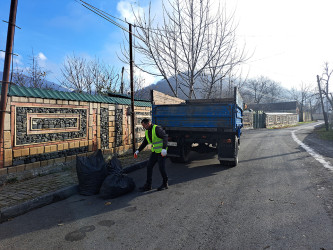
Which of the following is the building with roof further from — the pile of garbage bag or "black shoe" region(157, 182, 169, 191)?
"black shoe" region(157, 182, 169, 191)

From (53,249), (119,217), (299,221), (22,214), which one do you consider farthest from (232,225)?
(22,214)

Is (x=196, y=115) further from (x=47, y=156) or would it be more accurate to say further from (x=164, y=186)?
(x=47, y=156)

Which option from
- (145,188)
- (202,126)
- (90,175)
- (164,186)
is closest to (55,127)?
(90,175)

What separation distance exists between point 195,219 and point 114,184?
1747mm

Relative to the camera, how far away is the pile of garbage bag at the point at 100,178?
4152mm

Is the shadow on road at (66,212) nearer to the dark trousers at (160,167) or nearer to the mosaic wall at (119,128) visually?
the dark trousers at (160,167)

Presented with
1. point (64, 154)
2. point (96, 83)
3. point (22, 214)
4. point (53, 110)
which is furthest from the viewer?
point (96, 83)

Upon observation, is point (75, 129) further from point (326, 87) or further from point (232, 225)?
point (326, 87)

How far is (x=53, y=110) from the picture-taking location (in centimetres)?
580

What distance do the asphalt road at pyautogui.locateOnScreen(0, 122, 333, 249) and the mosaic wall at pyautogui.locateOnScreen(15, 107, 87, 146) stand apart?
2.20 meters

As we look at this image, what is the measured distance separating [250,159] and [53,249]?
22.0ft

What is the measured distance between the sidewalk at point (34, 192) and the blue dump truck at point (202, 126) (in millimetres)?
3044

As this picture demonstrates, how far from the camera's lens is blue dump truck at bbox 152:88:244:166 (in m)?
6.03

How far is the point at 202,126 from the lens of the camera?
6.25 metres
